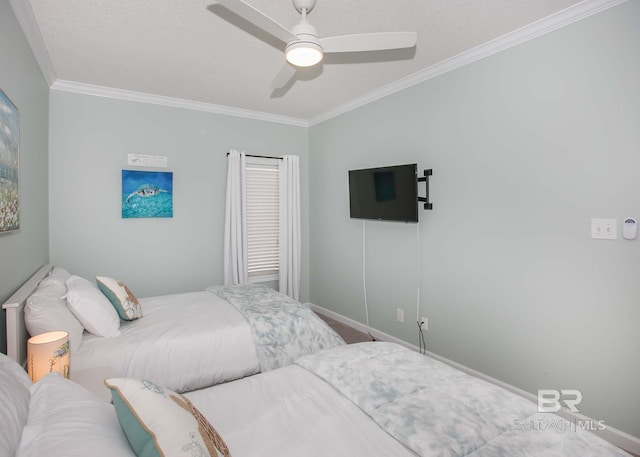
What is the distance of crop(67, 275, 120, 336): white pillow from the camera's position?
219 centimetres

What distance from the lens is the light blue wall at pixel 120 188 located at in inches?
138

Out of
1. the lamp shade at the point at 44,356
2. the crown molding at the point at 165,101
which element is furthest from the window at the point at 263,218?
the lamp shade at the point at 44,356

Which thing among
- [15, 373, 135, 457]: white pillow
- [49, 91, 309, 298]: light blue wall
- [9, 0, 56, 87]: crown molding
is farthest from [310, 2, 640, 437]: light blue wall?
[9, 0, 56, 87]: crown molding

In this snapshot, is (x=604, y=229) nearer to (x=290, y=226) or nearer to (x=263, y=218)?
(x=290, y=226)

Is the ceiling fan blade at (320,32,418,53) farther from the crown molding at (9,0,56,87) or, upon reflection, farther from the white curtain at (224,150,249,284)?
the white curtain at (224,150,249,284)

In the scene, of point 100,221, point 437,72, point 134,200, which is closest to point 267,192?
point 134,200

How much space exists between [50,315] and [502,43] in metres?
3.54

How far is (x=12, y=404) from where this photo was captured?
3.06 feet

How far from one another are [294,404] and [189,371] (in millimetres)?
1055

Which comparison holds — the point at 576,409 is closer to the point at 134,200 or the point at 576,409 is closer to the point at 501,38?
the point at 501,38

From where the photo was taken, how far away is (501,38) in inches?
102

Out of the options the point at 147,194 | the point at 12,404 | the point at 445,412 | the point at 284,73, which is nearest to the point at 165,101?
the point at 147,194

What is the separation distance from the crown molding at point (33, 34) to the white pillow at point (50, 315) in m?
1.74

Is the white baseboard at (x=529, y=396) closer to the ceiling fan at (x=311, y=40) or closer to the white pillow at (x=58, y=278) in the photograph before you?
the ceiling fan at (x=311, y=40)
